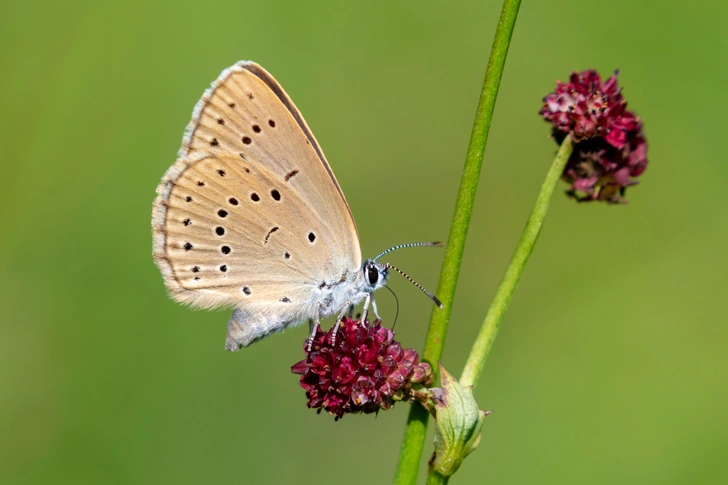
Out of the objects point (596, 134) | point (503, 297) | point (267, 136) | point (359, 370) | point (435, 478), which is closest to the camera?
point (435, 478)

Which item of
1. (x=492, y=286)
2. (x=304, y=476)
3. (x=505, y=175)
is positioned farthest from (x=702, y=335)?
(x=304, y=476)

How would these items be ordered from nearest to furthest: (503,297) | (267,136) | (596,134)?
(503,297) → (596,134) → (267,136)

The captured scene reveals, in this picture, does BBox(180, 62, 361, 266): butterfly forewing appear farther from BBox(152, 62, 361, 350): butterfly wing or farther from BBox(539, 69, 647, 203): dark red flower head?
BBox(539, 69, 647, 203): dark red flower head

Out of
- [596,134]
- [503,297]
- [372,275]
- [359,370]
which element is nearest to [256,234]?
[372,275]

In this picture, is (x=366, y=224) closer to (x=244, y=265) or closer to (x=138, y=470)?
(x=138, y=470)

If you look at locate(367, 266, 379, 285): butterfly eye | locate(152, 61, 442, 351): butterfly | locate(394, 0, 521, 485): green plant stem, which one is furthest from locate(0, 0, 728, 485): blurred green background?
locate(394, 0, 521, 485): green plant stem

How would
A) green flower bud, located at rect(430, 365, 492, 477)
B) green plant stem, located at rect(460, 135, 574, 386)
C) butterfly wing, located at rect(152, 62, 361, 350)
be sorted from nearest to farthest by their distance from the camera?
green flower bud, located at rect(430, 365, 492, 477) < green plant stem, located at rect(460, 135, 574, 386) < butterfly wing, located at rect(152, 62, 361, 350)

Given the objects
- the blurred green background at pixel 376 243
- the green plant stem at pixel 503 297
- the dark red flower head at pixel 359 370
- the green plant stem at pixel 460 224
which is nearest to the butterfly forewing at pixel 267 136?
the dark red flower head at pixel 359 370

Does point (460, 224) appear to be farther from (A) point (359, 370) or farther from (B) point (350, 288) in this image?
(B) point (350, 288)
